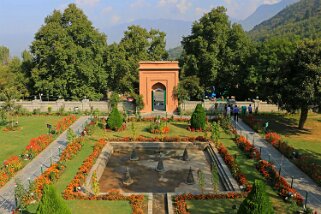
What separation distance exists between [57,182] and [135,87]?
881 inches

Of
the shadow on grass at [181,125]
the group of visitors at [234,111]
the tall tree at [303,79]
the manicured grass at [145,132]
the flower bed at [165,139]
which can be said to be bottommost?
the flower bed at [165,139]

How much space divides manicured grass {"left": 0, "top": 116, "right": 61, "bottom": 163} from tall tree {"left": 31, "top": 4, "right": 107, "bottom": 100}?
5.60m

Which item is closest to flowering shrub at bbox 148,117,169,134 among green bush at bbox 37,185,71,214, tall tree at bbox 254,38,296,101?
tall tree at bbox 254,38,296,101

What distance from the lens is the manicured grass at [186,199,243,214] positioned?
12.0 m

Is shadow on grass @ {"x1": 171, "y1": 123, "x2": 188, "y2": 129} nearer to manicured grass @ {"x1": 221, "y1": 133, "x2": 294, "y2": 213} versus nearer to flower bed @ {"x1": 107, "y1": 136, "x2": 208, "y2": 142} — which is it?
manicured grass @ {"x1": 221, "y1": 133, "x2": 294, "y2": 213}

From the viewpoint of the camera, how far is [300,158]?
16781mm

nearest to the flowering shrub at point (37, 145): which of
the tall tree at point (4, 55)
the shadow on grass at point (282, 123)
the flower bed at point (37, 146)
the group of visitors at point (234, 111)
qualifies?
the flower bed at point (37, 146)

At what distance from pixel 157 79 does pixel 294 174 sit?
16.4m

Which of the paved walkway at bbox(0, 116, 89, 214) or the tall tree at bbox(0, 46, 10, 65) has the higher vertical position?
the tall tree at bbox(0, 46, 10, 65)

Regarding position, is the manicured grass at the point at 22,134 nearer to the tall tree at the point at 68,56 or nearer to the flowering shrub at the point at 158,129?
the tall tree at the point at 68,56

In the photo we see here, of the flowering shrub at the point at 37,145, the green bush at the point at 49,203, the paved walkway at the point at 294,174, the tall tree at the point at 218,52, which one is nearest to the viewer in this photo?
the green bush at the point at 49,203

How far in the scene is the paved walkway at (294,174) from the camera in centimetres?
1299

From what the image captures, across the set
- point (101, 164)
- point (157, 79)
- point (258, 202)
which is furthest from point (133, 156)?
point (157, 79)

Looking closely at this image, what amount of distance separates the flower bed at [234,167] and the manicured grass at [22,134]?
37.3 feet
